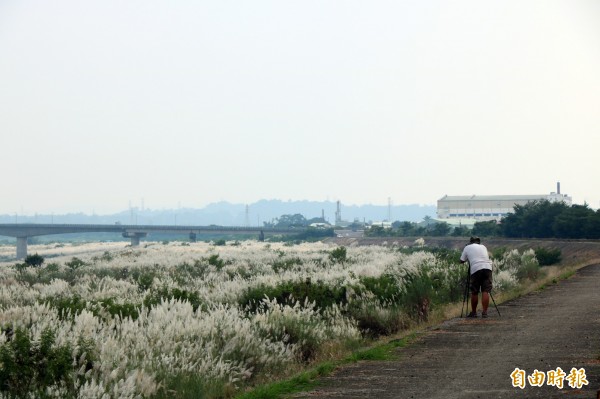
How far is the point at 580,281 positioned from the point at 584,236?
55.9 m

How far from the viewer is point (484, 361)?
12562mm

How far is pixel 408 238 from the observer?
398 feet

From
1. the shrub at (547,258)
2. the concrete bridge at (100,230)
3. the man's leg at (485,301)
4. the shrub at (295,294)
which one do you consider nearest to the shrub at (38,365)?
the man's leg at (485,301)

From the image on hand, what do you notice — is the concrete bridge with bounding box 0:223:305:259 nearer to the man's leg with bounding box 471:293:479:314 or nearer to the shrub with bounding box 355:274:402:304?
the shrub with bounding box 355:274:402:304

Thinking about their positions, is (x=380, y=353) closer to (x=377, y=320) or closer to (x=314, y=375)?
(x=314, y=375)

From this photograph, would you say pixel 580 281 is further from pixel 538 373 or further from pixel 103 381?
pixel 103 381

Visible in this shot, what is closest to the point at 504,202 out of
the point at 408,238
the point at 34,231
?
the point at 408,238

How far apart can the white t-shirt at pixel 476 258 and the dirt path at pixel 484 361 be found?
3.81ft

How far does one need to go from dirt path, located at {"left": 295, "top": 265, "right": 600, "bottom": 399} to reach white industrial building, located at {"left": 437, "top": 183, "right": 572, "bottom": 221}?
173 metres

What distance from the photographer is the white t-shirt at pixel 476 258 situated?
757 inches

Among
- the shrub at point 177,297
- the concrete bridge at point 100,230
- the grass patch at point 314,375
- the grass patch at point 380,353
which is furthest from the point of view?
the concrete bridge at point 100,230

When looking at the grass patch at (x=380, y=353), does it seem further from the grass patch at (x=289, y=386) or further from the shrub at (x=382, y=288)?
the shrub at (x=382, y=288)

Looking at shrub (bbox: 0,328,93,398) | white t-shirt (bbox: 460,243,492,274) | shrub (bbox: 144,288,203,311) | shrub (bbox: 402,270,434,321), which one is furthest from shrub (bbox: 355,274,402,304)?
shrub (bbox: 0,328,93,398)

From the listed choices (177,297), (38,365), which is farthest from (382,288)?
(38,365)
